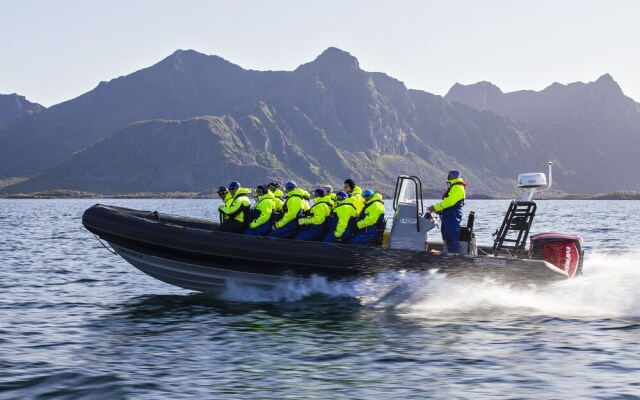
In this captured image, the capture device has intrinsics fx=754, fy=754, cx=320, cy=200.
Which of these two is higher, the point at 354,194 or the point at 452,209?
the point at 354,194

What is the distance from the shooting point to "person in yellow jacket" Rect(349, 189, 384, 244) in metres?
12.2

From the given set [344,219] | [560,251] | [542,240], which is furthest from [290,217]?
[560,251]

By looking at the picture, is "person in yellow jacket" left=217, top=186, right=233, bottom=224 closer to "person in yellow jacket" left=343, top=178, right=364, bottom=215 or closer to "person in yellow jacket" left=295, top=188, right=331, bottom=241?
"person in yellow jacket" left=295, top=188, right=331, bottom=241

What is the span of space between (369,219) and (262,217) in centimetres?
183

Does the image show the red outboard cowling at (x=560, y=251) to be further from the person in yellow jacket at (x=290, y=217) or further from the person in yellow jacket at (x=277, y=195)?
the person in yellow jacket at (x=277, y=195)

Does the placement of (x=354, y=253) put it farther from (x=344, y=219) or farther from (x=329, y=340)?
(x=329, y=340)

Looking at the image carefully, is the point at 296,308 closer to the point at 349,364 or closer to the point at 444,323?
the point at 444,323

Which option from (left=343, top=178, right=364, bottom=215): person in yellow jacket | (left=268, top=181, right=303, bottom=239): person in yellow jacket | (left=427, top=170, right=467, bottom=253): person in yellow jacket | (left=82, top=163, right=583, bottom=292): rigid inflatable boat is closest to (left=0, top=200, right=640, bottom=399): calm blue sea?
(left=82, top=163, right=583, bottom=292): rigid inflatable boat

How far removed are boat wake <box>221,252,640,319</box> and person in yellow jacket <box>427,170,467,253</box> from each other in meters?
0.65

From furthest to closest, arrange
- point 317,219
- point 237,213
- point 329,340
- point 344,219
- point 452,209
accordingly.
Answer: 1. point 237,213
2. point 317,219
3. point 344,219
4. point 452,209
5. point 329,340

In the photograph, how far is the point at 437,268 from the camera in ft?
38.9

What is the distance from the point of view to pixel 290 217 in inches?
496

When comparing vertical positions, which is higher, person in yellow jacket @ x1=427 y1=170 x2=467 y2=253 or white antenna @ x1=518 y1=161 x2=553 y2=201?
white antenna @ x1=518 y1=161 x2=553 y2=201

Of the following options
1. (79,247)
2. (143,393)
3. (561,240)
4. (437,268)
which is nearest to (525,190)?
(561,240)
